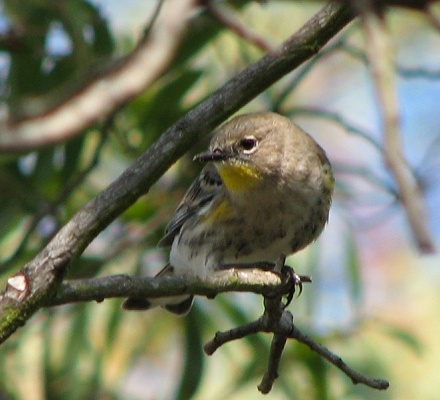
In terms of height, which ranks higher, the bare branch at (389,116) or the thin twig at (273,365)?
the bare branch at (389,116)

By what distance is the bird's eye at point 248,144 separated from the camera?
3836 mm

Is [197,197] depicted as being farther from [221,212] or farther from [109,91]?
[109,91]

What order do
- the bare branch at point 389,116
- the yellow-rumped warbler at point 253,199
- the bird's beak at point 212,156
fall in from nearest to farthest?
the bare branch at point 389,116
the yellow-rumped warbler at point 253,199
the bird's beak at point 212,156

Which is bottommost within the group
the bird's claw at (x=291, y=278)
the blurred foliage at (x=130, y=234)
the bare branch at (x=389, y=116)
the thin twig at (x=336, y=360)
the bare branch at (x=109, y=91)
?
the blurred foliage at (x=130, y=234)

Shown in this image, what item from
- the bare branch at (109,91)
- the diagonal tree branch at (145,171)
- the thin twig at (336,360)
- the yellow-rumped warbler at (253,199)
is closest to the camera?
the diagonal tree branch at (145,171)

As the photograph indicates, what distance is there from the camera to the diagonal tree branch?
2.03 m

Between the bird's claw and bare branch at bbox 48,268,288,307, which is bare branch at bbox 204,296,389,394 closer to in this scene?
the bird's claw

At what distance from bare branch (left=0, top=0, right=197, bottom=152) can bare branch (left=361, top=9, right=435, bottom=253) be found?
3.77 ft

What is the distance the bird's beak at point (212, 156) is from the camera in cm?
368

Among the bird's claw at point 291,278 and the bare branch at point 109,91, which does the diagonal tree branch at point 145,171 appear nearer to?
the bare branch at point 109,91

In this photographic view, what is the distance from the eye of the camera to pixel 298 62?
2.10 meters

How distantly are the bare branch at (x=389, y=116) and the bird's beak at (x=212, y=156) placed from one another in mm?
1801

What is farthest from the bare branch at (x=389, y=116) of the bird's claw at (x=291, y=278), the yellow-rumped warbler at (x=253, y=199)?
the yellow-rumped warbler at (x=253, y=199)

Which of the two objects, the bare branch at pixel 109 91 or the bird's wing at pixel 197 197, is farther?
the bird's wing at pixel 197 197
